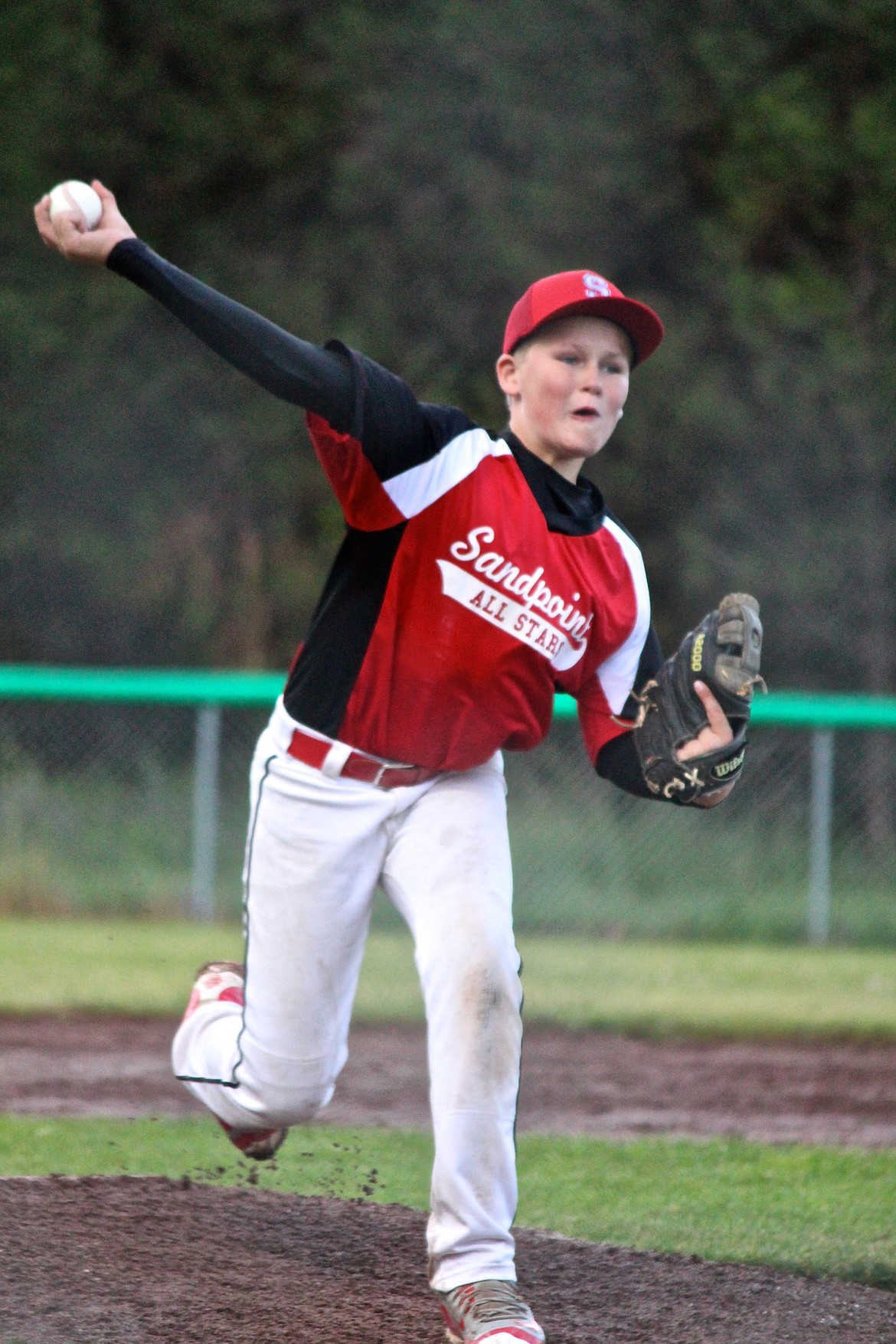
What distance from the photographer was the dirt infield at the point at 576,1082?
5488 mm

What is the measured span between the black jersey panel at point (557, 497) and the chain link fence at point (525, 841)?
678cm

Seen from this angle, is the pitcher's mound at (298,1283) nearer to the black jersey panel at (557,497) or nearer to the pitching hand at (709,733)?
the pitching hand at (709,733)

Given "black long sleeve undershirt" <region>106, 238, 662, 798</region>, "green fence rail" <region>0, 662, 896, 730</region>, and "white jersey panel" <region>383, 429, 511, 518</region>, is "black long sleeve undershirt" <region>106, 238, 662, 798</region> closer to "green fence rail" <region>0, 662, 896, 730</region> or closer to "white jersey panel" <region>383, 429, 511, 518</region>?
"white jersey panel" <region>383, 429, 511, 518</region>

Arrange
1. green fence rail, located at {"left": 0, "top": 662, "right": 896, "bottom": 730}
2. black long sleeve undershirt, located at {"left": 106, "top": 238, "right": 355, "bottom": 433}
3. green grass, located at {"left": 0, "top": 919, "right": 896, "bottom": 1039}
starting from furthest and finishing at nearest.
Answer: green fence rail, located at {"left": 0, "top": 662, "right": 896, "bottom": 730} < green grass, located at {"left": 0, "top": 919, "right": 896, "bottom": 1039} < black long sleeve undershirt, located at {"left": 106, "top": 238, "right": 355, "bottom": 433}

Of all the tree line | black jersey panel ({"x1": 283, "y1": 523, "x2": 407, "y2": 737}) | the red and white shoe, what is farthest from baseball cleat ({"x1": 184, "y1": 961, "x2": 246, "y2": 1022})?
the tree line

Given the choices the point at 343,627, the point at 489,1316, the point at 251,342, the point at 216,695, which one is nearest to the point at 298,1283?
the point at 489,1316

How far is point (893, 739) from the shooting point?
38.3 ft

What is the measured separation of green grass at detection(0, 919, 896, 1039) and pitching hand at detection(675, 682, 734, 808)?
4.42m

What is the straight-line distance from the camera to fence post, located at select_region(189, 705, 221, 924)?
9.74 metres

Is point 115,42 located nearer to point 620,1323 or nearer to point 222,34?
point 222,34

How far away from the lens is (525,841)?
10.6m

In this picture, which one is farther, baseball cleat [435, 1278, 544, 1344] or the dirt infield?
the dirt infield

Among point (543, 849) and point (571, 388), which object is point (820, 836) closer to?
point (543, 849)

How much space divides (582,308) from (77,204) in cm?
104
